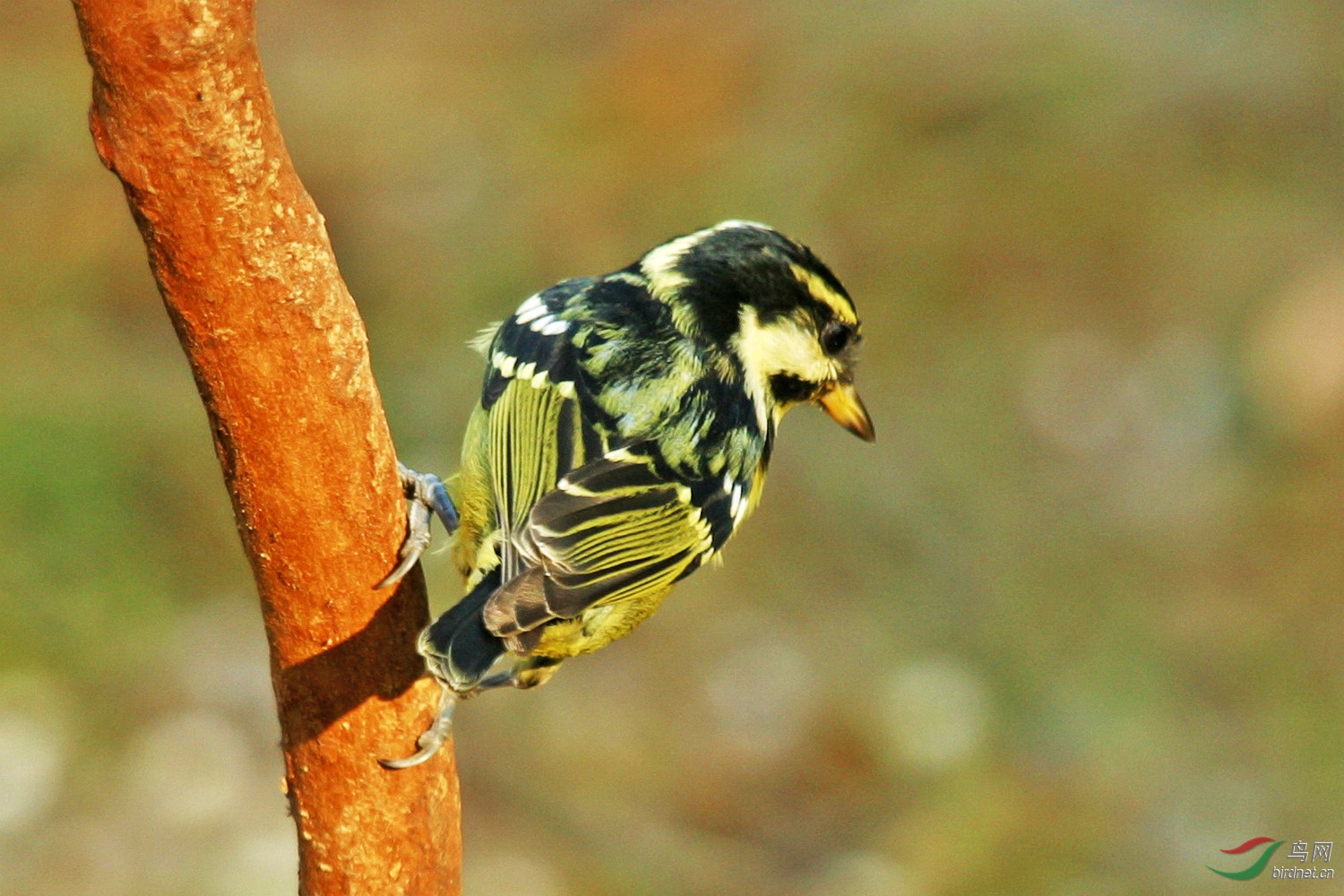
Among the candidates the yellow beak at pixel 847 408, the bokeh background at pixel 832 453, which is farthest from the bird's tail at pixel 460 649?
the bokeh background at pixel 832 453

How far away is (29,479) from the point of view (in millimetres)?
6039

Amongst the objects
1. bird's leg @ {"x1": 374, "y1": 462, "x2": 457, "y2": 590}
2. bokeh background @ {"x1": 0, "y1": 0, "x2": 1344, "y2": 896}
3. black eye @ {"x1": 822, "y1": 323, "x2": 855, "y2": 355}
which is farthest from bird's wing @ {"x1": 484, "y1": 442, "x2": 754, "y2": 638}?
bokeh background @ {"x1": 0, "y1": 0, "x2": 1344, "y2": 896}

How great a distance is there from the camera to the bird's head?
3.41m

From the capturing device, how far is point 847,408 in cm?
392

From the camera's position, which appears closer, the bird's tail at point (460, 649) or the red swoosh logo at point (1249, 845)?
the bird's tail at point (460, 649)

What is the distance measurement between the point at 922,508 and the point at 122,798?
3.84 meters

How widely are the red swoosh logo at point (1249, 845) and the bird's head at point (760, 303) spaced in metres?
3.37

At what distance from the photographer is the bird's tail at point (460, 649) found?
2.46 metres

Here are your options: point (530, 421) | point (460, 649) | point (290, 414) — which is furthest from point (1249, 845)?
point (290, 414)

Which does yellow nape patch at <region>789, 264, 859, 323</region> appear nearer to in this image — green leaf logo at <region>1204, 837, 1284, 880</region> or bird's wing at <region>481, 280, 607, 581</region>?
bird's wing at <region>481, 280, 607, 581</region>

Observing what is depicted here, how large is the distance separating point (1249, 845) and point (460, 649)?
4.48 meters

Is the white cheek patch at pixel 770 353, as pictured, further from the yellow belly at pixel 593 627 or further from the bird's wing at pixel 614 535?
the yellow belly at pixel 593 627

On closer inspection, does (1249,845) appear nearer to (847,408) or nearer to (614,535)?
(847,408)

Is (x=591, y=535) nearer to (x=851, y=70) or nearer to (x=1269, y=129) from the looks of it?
(x=851, y=70)
